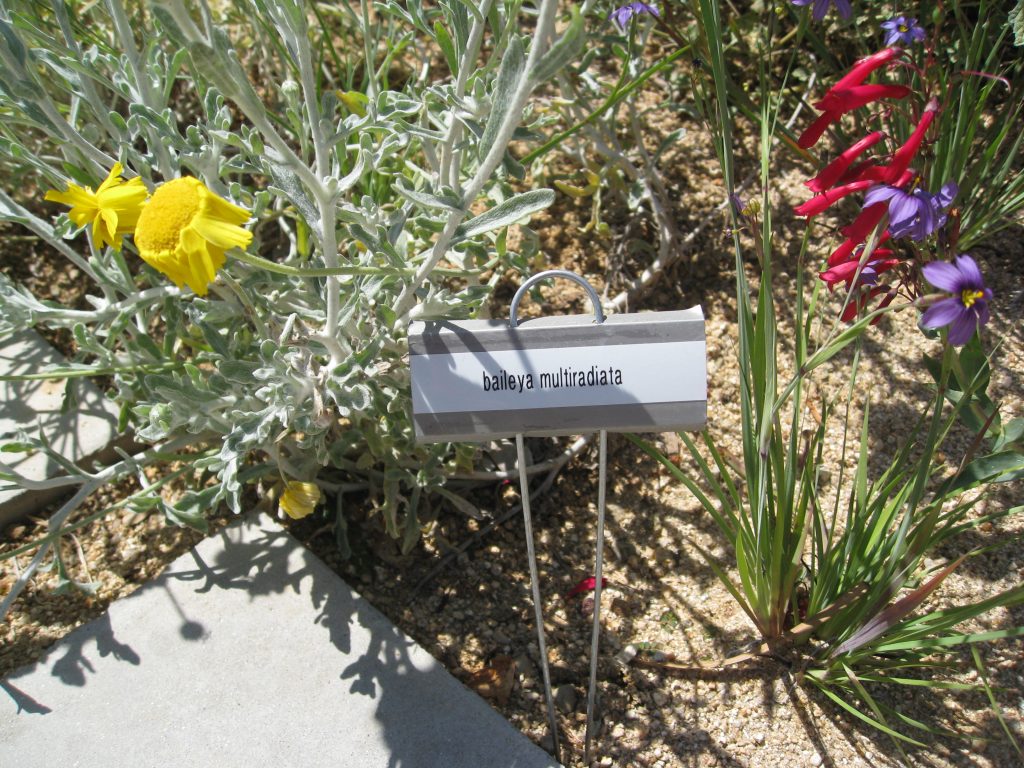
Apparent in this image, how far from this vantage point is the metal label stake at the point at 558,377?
1104mm

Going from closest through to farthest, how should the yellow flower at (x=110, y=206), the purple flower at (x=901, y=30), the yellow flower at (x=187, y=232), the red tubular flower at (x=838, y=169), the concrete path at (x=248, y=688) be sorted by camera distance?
the yellow flower at (x=187, y=232) < the yellow flower at (x=110, y=206) < the red tubular flower at (x=838, y=169) < the concrete path at (x=248, y=688) < the purple flower at (x=901, y=30)

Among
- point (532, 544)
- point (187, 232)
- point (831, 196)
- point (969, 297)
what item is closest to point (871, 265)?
point (831, 196)

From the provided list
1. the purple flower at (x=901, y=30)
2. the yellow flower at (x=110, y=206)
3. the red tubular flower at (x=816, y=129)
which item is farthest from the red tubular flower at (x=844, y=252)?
the yellow flower at (x=110, y=206)

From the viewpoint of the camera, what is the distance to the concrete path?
131 centimetres

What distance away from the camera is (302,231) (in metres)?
1.54

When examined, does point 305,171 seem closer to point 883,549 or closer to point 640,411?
point 640,411

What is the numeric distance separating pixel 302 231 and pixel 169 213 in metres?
0.59

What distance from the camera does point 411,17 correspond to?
4.18 ft

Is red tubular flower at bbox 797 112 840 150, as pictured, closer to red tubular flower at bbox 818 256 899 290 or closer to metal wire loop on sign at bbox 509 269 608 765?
red tubular flower at bbox 818 256 899 290

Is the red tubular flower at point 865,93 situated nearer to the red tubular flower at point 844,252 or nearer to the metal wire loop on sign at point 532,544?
the red tubular flower at point 844,252

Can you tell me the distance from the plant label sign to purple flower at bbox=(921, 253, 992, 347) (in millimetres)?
267

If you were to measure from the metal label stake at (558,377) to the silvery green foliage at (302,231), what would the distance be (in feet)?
0.45

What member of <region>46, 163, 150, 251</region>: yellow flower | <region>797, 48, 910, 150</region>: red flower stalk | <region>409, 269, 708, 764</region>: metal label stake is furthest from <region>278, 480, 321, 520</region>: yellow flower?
<region>797, 48, 910, 150</region>: red flower stalk

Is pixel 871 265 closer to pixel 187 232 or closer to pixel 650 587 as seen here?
pixel 650 587
